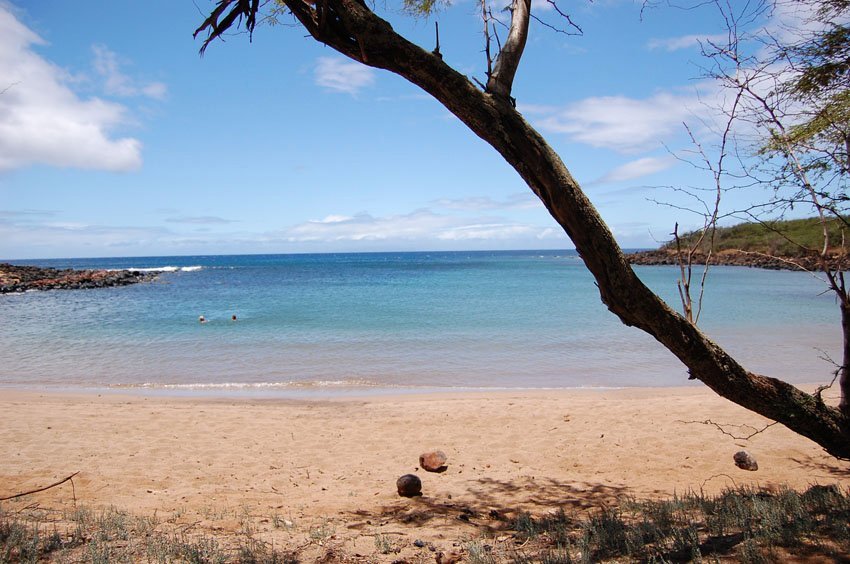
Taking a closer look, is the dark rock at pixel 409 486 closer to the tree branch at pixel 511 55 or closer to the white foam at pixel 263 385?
the tree branch at pixel 511 55

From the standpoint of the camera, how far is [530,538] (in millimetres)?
3951

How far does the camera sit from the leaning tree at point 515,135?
3.36 meters

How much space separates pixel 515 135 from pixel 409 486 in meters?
3.83

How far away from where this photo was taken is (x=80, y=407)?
9742mm

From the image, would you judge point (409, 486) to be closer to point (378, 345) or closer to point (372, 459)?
point (372, 459)

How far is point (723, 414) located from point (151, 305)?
95.4 feet

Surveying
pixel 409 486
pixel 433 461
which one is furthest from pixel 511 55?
pixel 433 461

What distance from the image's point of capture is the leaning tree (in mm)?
3363

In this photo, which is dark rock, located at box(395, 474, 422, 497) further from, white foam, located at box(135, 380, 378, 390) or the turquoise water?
white foam, located at box(135, 380, 378, 390)

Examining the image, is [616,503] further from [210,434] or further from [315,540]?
[210,434]

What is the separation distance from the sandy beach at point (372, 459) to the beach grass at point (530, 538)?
0.09m

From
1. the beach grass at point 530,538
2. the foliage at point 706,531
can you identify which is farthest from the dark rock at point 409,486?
the foliage at point 706,531

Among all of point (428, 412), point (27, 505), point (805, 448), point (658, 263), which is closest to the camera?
point (27, 505)

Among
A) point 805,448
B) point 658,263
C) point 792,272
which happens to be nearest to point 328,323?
point 805,448
